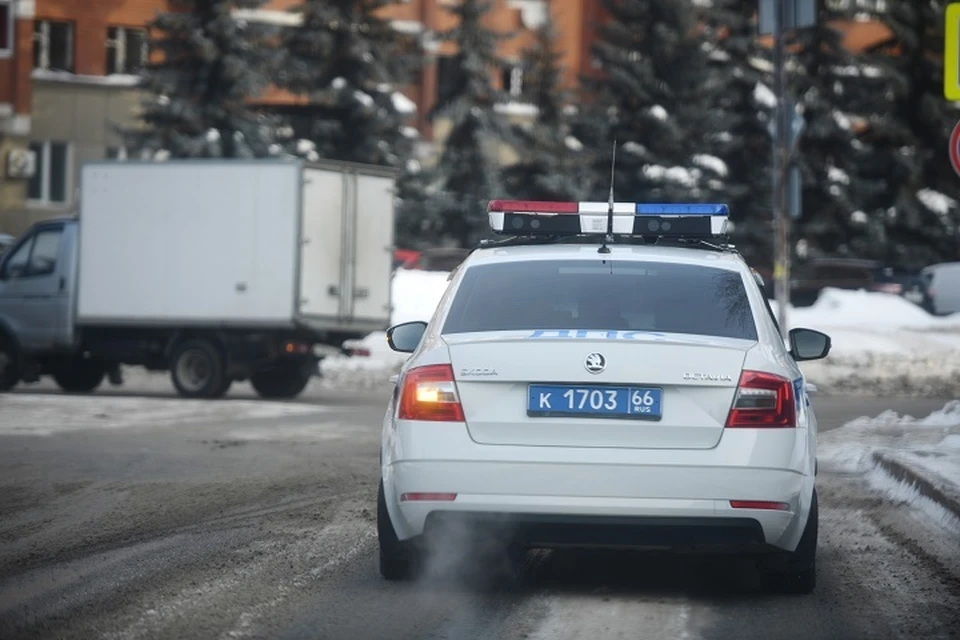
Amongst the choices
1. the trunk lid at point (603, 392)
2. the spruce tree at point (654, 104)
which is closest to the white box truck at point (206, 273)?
the trunk lid at point (603, 392)

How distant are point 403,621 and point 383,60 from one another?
135 ft

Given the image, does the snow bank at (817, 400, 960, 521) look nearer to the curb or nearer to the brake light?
the curb

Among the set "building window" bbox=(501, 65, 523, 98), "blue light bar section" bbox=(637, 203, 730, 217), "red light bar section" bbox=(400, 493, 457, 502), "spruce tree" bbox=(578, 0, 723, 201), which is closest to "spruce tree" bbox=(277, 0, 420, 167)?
"building window" bbox=(501, 65, 523, 98)

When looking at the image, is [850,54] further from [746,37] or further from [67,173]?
[67,173]

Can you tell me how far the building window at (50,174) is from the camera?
51719mm

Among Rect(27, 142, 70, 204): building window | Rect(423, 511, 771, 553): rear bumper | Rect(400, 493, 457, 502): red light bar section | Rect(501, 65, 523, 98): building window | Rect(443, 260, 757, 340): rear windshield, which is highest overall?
Rect(501, 65, 523, 98): building window

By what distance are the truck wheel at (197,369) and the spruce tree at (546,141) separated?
93.9 ft

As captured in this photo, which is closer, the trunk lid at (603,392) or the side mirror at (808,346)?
the trunk lid at (603,392)

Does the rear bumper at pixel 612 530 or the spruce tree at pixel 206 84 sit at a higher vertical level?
the spruce tree at pixel 206 84

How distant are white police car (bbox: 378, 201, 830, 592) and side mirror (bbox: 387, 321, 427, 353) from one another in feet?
3.78

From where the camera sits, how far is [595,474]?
732 cm

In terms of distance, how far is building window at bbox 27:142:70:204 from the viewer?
51719 millimetres

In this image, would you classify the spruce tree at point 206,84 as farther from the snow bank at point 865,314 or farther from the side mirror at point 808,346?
the side mirror at point 808,346

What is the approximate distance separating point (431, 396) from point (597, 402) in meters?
0.67
